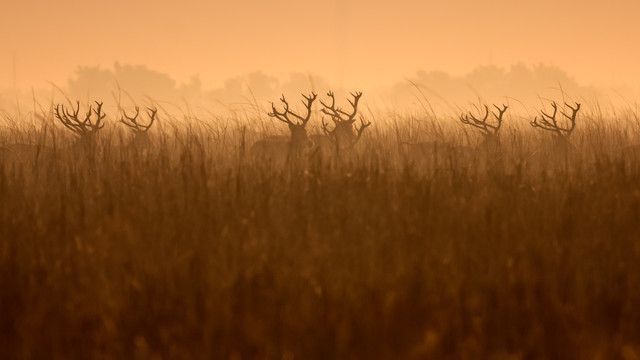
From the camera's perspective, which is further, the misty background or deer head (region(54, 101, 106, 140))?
the misty background

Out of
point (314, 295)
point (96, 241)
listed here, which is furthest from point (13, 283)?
point (314, 295)

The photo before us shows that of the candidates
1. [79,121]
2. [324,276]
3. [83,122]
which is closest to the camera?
[324,276]

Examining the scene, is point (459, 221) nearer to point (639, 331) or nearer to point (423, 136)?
point (639, 331)

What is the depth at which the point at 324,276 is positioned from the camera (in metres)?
3.31

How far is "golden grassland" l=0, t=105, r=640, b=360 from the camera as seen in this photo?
2.84 metres

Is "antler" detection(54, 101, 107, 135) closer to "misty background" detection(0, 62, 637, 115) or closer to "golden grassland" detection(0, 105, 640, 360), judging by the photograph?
"golden grassland" detection(0, 105, 640, 360)

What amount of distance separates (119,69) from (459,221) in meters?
75.7

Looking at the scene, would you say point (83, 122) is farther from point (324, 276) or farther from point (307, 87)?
point (307, 87)

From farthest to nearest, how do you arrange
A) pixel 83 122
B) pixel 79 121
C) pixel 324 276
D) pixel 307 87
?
pixel 307 87
pixel 79 121
pixel 83 122
pixel 324 276

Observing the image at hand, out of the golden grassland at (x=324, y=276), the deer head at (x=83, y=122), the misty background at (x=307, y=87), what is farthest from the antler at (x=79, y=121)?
the misty background at (x=307, y=87)

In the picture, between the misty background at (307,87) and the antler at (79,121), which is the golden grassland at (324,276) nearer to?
the antler at (79,121)

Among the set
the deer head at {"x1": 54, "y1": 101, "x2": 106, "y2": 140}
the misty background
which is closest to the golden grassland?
the deer head at {"x1": 54, "y1": 101, "x2": 106, "y2": 140}

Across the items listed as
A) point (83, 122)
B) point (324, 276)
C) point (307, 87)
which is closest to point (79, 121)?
point (83, 122)

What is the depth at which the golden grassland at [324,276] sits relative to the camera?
112 inches
